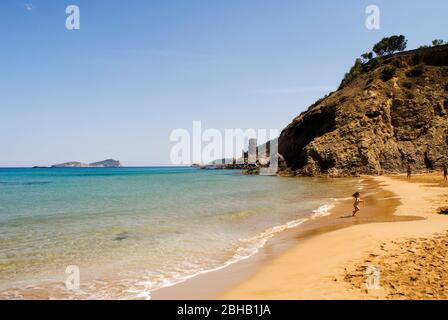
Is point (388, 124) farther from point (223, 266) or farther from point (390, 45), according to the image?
point (223, 266)

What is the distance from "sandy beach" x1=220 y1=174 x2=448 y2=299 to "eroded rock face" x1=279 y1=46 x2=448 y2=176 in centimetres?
4805

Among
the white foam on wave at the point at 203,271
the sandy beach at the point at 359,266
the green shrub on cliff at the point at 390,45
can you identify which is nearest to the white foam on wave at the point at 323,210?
the white foam on wave at the point at 203,271

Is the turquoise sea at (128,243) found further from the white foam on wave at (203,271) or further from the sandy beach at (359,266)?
the sandy beach at (359,266)

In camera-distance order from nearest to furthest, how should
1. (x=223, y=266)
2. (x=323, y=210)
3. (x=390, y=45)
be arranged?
(x=223, y=266) → (x=323, y=210) → (x=390, y=45)

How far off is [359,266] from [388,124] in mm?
60436

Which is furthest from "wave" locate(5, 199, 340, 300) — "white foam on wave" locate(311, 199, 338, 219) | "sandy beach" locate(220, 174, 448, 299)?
"white foam on wave" locate(311, 199, 338, 219)

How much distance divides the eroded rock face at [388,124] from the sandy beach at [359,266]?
48.0 m

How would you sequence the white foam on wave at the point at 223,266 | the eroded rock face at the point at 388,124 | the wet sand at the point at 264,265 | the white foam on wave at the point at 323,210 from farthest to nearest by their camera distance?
the eroded rock face at the point at 388,124 < the white foam on wave at the point at 323,210 < the white foam on wave at the point at 223,266 < the wet sand at the point at 264,265

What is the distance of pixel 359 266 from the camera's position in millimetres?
8062

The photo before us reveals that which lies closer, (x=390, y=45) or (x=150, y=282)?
(x=150, y=282)

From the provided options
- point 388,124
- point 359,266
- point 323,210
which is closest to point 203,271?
point 359,266

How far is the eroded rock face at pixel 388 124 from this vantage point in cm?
5722

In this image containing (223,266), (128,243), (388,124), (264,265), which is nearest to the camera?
(264,265)
